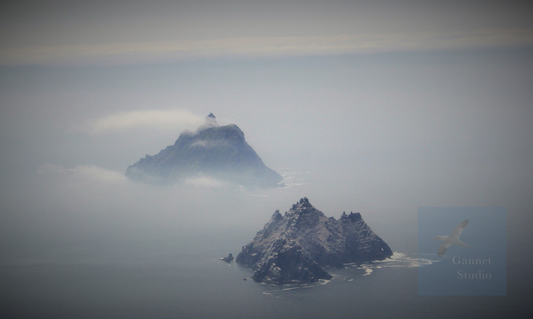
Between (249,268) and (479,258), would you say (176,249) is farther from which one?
(479,258)

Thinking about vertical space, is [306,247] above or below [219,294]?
above

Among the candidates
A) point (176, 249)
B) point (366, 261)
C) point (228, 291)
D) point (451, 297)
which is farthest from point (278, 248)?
point (176, 249)

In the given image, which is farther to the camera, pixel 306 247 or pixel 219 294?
pixel 306 247

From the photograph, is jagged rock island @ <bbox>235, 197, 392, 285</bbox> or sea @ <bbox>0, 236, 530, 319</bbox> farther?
jagged rock island @ <bbox>235, 197, 392, 285</bbox>

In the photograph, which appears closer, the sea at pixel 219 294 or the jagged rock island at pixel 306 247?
the sea at pixel 219 294

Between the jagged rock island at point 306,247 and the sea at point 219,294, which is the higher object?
the jagged rock island at point 306,247

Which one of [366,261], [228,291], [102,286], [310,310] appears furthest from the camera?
[366,261]

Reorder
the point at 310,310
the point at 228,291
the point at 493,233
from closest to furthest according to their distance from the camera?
the point at 310,310
the point at 228,291
the point at 493,233

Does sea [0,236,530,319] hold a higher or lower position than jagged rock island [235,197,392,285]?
lower
